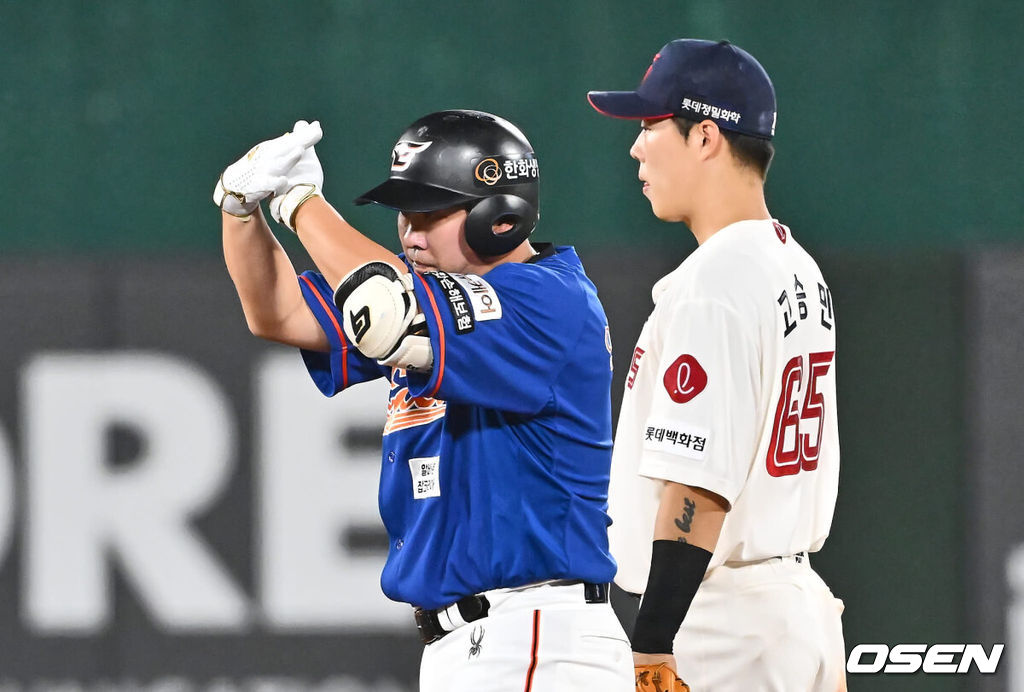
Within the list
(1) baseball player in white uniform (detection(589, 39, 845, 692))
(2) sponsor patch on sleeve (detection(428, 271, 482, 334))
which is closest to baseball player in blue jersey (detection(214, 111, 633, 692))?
(2) sponsor patch on sleeve (detection(428, 271, 482, 334))

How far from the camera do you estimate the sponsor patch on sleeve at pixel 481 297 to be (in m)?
1.87

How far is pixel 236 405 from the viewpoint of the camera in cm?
365

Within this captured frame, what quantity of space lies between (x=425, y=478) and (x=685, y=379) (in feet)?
1.36

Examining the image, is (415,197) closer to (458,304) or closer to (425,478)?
(458,304)

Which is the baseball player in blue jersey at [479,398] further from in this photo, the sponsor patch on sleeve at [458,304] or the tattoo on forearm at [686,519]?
the tattoo on forearm at [686,519]

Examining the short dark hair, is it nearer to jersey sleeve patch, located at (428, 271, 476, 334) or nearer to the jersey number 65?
the jersey number 65

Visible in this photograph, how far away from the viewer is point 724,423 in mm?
2006

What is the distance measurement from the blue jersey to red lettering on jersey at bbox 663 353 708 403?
0.10 meters

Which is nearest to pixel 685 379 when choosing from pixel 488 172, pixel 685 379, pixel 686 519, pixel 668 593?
pixel 685 379

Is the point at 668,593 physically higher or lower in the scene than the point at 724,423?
lower

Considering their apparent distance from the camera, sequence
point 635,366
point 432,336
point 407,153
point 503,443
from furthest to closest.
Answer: point 635,366, point 407,153, point 503,443, point 432,336

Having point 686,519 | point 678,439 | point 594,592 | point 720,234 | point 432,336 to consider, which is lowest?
point 594,592

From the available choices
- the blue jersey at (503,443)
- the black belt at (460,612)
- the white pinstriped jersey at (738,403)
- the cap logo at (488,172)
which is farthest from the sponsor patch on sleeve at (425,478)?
the cap logo at (488,172)

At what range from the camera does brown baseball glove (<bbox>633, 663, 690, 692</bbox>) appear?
1.91 meters
